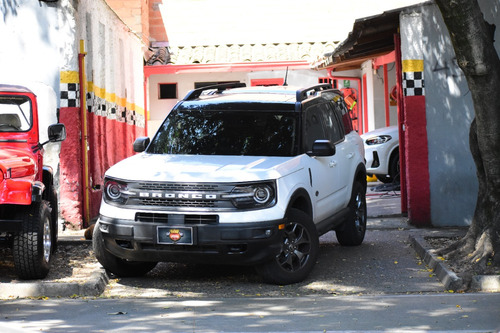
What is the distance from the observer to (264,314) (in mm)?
7094

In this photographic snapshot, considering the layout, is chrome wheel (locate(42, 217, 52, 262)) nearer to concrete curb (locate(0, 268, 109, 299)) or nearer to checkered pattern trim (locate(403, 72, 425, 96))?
concrete curb (locate(0, 268, 109, 299))

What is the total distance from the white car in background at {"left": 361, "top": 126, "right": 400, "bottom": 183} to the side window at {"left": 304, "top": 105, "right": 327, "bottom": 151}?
802cm

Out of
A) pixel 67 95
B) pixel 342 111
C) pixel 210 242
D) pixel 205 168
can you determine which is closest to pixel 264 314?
pixel 210 242

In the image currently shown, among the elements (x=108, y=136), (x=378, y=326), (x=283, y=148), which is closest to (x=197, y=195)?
(x=283, y=148)

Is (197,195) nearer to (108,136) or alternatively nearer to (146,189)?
(146,189)

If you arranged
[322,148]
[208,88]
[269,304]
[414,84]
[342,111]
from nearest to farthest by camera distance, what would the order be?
[269,304], [322,148], [208,88], [342,111], [414,84]

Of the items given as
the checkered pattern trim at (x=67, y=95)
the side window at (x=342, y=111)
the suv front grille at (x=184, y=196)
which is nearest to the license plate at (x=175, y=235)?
the suv front grille at (x=184, y=196)

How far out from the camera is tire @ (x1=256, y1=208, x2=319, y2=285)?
27.2 feet

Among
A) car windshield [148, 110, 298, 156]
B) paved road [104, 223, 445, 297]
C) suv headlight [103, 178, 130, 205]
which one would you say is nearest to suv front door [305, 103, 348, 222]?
car windshield [148, 110, 298, 156]

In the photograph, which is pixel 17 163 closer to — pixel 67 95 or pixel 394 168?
pixel 67 95

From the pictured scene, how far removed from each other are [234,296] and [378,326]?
5.80 feet

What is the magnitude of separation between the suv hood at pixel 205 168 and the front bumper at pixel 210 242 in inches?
16.9

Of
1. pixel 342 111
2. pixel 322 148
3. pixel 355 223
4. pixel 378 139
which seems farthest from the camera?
pixel 378 139

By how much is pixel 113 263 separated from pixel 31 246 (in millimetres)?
819
